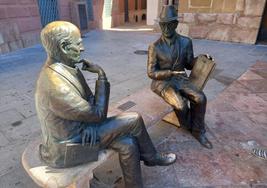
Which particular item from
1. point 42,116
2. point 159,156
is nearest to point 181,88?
point 159,156

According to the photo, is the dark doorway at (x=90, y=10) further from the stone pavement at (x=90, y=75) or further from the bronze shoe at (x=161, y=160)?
the bronze shoe at (x=161, y=160)

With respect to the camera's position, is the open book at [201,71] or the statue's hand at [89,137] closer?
the statue's hand at [89,137]

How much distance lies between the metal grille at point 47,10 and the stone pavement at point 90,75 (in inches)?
48.4

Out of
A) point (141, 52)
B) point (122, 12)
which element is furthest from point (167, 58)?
point (122, 12)

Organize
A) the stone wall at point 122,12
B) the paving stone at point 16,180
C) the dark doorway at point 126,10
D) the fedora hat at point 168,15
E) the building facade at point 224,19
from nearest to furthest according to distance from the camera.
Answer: the paving stone at point 16,180, the fedora hat at point 168,15, the building facade at point 224,19, the stone wall at point 122,12, the dark doorway at point 126,10

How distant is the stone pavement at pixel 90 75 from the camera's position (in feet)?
9.07

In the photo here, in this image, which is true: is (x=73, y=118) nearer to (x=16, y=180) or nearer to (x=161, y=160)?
(x=161, y=160)

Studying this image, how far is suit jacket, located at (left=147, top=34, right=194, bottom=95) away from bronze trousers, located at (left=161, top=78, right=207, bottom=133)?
0.31 feet

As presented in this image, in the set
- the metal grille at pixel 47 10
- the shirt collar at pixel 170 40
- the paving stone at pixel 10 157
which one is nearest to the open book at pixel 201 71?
the shirt collar at pixel 170 40

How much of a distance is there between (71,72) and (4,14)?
21.3ft

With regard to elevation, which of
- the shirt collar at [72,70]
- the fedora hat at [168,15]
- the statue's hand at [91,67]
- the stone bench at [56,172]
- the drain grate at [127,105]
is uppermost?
the fedora hat at [168,15]

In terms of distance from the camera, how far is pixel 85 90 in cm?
182

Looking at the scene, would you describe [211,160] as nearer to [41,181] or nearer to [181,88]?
[181,88]

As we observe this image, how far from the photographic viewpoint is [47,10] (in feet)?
27.7
